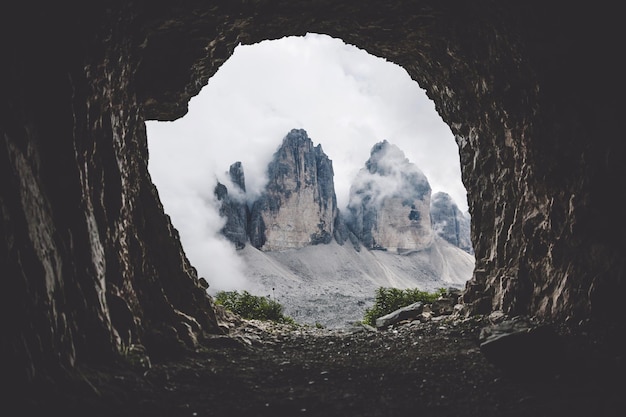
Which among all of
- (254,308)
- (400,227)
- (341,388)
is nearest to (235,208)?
(400,227)

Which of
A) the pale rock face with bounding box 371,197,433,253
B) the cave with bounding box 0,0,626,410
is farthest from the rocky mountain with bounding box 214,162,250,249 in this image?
the cave with bounding box 0,0,626,410

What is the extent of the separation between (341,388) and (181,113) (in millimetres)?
14427

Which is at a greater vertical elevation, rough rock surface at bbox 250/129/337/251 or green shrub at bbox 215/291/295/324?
rough rock surface at bbox 250/129/337/251

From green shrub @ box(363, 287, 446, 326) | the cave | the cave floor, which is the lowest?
green shrub @ box(363, 287, 446, 326)

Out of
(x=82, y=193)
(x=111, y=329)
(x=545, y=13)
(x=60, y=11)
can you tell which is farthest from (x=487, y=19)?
(x=111, y=329)

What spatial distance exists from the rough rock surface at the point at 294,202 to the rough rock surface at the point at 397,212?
949 inches

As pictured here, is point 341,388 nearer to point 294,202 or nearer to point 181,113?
point 181,113

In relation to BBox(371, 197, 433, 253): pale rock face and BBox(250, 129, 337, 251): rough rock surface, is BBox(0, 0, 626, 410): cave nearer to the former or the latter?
BBox(250, 129, 337, 251): rough rock surface

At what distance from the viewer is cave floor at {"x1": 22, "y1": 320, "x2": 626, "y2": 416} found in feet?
21.7

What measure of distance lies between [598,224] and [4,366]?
13637 mm

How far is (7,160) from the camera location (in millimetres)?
6312

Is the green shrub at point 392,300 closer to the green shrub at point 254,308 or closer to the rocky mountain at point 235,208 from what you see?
the green shrub at point 254,308

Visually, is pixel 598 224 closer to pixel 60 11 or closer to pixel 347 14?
pixel 347 14

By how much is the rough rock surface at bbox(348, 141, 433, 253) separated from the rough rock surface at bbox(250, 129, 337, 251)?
79.0 feet
